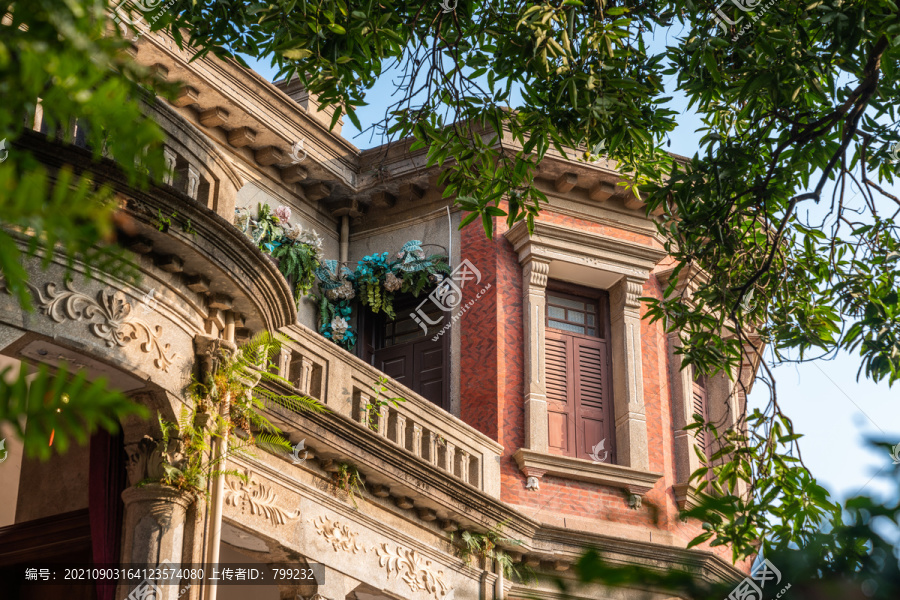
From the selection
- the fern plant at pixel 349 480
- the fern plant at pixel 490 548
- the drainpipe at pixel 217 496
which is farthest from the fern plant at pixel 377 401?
the drainpipe at pixel 217 496

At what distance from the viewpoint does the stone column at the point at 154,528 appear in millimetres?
6594

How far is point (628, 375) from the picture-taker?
12711 mm

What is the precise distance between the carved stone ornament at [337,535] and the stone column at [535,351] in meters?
3.34

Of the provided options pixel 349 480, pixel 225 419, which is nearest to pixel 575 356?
pixel 349 480

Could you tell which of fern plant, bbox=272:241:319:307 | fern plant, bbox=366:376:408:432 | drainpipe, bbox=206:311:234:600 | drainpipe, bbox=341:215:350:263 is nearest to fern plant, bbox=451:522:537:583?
fern plant, bbox=366:376:408:432

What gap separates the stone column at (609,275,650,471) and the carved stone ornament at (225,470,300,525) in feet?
17.2

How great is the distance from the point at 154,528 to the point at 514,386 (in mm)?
6134

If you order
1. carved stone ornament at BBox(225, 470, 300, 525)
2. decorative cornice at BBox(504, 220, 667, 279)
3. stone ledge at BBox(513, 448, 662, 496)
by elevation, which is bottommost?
carved stone ornament at BBox(225, 470, 300, 525)

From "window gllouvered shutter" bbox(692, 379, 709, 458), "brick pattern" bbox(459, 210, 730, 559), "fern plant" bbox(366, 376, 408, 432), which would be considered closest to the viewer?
"fern plant" bbox(366, 376, 408, 432)

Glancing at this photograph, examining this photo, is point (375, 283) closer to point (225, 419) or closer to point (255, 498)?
point (255, 498)

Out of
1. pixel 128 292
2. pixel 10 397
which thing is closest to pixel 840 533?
pixel 10 397

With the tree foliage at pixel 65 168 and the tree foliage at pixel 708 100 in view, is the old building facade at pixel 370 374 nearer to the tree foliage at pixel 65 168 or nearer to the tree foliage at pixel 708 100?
the tree foliage at pixel 708 100

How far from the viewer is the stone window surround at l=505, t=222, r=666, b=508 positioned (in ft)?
39.0

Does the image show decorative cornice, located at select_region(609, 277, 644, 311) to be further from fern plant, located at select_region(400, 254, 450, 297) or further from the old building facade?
fern plant, located at select_region(400, 254, 450, 297)
